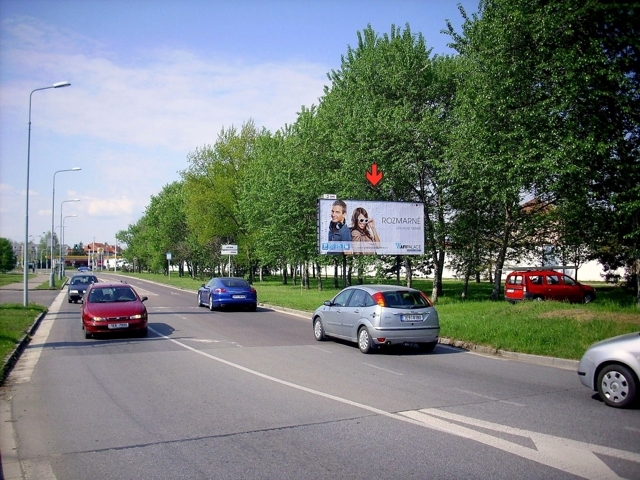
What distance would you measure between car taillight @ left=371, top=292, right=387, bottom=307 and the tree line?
810 centimetres

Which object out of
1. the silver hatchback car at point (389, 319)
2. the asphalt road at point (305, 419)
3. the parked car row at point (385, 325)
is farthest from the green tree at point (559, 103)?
the asphalt road at point (305, 419)

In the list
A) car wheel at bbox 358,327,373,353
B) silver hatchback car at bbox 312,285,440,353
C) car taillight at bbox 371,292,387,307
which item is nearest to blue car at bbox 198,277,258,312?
silver hatchback car at bbox 312,285,440,353

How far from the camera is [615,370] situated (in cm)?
751

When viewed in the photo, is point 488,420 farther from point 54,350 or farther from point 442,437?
point 54,350

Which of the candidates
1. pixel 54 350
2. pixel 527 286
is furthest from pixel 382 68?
pixel 54 350

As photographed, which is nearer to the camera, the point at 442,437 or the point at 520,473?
the point at 520,473

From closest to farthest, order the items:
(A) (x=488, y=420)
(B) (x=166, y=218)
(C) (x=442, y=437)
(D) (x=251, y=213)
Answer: (C) (x=442, y=437) < (A) (x=488, y=420) < (D) (x=251, y=213) < (B) (x=166, y=218)

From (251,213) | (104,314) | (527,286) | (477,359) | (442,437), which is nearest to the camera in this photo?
(442,437)

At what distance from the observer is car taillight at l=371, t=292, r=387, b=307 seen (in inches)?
496

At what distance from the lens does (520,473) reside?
5059 millimetres

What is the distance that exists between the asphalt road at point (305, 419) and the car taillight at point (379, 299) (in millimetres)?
1164

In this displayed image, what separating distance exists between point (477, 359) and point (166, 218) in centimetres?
6870

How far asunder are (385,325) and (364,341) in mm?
734

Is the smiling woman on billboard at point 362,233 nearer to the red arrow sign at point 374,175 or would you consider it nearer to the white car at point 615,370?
the red arrow sign at point 374,175
